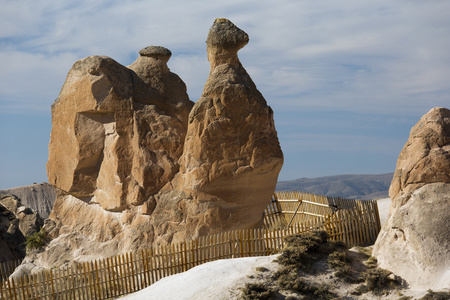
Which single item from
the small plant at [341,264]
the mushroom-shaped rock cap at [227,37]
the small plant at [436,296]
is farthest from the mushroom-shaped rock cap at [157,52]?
the small plant at [436,296]

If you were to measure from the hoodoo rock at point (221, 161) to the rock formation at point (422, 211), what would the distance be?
4376mm

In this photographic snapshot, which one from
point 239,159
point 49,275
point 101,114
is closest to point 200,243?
point 239,159

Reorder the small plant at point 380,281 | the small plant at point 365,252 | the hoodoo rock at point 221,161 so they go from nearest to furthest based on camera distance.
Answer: the small plant at point 380,281 → the small plant at point 365,252 → the hoodoo rock at point 221,161

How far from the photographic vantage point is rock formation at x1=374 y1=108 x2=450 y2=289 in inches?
488

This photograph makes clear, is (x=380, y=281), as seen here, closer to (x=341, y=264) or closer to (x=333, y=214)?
(x=341, y=264)

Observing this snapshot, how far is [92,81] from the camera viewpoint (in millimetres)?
18469

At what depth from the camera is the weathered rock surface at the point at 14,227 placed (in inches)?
1066

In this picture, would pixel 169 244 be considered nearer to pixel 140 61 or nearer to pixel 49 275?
pixel 49 275

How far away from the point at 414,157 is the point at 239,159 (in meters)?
4.98

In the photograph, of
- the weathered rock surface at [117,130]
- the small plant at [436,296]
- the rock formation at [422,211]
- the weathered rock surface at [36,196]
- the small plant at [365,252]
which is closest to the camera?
the small plant at [436,296]

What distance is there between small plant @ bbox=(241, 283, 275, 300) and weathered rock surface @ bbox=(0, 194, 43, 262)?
12878 millimetres

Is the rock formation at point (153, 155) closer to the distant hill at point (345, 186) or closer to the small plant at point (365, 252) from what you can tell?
the small plant at point (365, 252)

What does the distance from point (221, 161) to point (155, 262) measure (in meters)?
3.16

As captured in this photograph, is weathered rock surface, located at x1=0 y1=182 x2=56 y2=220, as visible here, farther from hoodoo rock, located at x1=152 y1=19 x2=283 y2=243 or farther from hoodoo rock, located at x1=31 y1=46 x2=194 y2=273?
hoodoo rock, located at x1=152 y1=19 x2=283 y2=243
